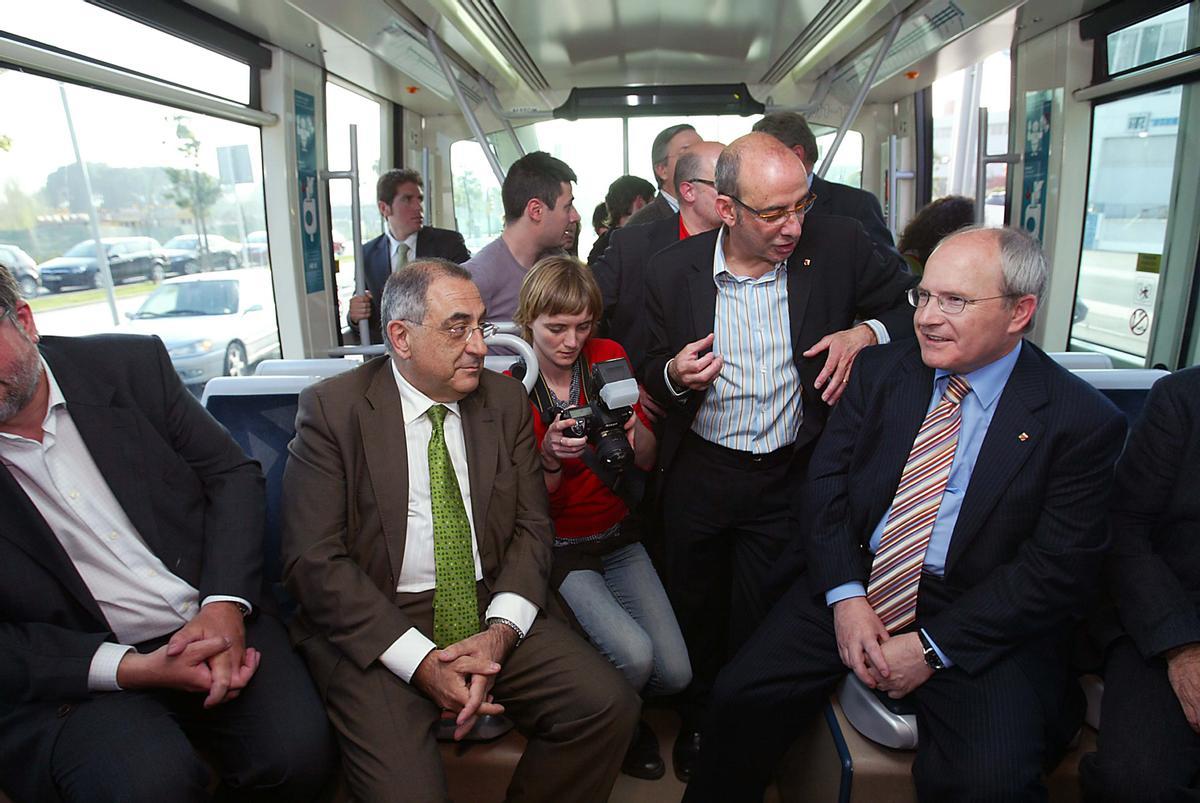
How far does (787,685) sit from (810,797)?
36 cm

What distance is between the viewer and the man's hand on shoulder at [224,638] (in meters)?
1.81

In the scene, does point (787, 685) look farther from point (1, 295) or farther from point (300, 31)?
point (300, 31)

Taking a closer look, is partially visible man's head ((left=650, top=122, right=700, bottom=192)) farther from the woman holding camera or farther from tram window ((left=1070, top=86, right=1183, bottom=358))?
tram window ((left=1070, top=86, right=1183, bottom=358))

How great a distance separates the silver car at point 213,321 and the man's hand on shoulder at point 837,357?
3347 mm

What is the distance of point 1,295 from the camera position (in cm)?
174

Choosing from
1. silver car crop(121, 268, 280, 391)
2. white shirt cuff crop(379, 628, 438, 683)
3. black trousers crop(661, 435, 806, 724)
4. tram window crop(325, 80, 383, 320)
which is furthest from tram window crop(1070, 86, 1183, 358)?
silver car crop(121, 268, 280, 391)

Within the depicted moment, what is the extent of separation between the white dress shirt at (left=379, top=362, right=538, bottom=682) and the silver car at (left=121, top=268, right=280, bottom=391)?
97.7 inches

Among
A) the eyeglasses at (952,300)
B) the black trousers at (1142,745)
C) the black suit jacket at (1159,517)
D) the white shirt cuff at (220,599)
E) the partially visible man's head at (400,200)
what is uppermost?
the partially visible man's head at (400,200)

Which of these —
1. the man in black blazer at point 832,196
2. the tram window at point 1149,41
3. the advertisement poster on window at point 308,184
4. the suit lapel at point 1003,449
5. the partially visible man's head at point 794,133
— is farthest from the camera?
the advertisement poster on window at point 308,184

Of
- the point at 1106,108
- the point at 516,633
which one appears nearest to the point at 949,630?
the point at 516,633

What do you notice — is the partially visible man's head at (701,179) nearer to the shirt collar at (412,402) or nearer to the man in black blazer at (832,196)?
the man in black blazer at (832,196)

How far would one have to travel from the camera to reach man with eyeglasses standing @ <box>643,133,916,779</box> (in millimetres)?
2262

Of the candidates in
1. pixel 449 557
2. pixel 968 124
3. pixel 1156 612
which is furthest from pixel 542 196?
pixel 968 124

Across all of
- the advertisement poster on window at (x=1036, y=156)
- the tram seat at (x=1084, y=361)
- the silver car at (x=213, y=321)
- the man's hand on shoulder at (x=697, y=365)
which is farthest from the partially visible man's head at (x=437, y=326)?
the advertisement poster on window at (x=1036, y=156)
